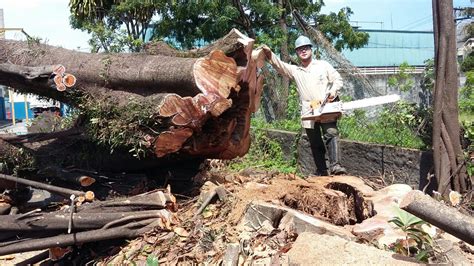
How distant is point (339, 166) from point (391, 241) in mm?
2200

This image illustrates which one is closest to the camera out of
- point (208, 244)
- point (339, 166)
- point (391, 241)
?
point (391, 241)

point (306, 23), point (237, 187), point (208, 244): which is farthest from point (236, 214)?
point (306, 23)

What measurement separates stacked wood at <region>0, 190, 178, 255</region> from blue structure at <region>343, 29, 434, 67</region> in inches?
674

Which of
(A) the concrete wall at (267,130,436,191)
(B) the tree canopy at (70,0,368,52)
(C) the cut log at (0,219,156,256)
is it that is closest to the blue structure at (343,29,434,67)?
(B) the tree canopy at (70,0,368,52)

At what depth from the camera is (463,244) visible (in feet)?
11.9

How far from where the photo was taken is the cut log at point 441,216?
9.74 feet

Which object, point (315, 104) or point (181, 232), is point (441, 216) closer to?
point (181, 232)

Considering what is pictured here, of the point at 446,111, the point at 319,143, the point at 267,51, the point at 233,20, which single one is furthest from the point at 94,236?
the point at 233,20

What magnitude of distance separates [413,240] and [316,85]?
282 cm

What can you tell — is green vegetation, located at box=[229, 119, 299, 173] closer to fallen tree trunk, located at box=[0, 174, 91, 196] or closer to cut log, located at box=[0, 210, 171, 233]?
fallen tree trunk, located at box=[0, 174, 91, 196]

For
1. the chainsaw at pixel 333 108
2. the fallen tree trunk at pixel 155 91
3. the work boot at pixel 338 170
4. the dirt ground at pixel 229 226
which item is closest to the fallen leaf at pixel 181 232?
the dirt ground at pixel 229 226

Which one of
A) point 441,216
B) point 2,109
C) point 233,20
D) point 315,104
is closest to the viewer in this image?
point 441,216

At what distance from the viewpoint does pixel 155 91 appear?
4.75 m

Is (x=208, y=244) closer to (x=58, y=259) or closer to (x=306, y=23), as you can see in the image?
(x=58, y=259)
